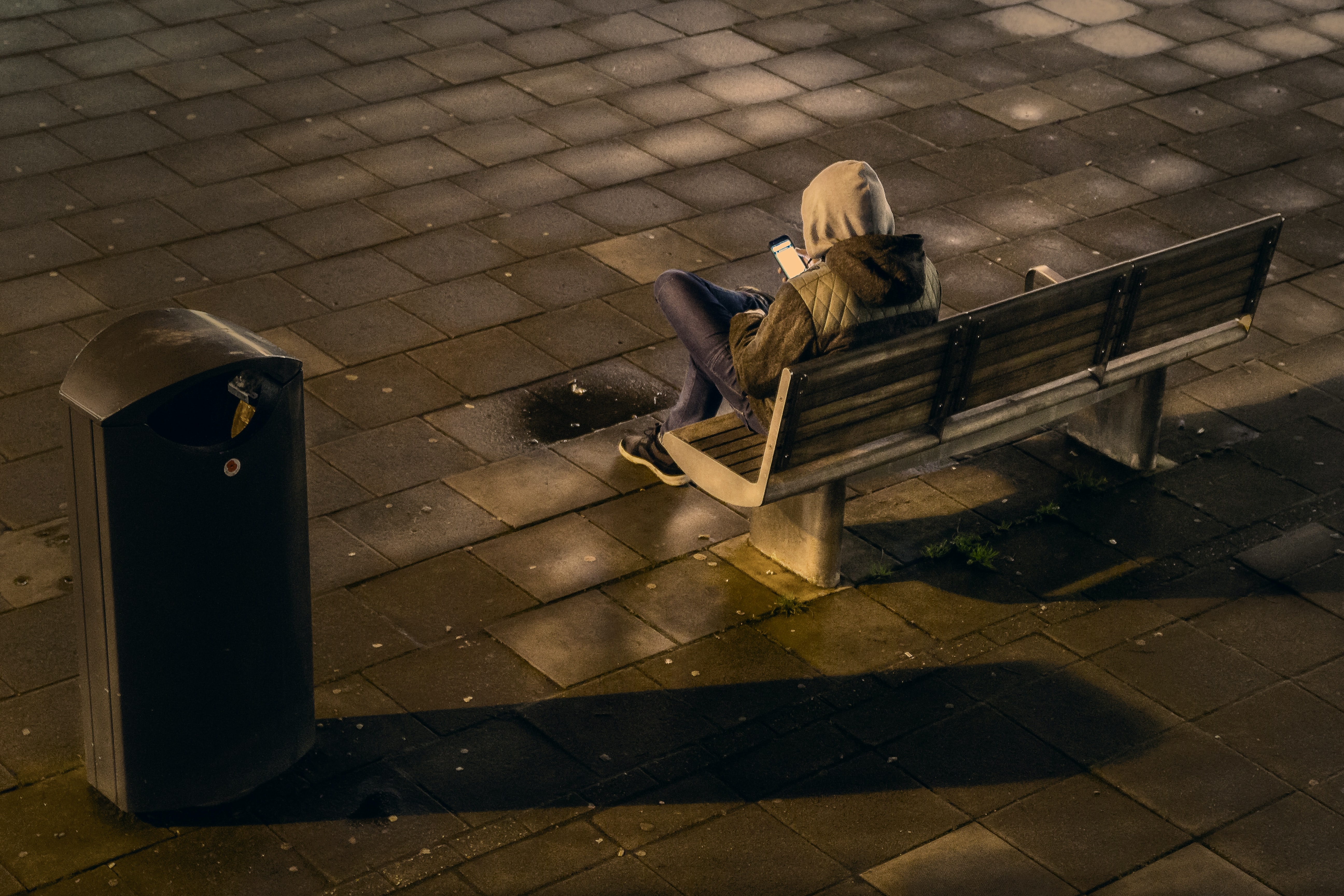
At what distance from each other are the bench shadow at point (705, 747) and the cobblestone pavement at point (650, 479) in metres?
0.02

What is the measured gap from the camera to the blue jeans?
6.30 metres

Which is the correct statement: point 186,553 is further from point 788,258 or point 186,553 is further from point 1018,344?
point 1018,344

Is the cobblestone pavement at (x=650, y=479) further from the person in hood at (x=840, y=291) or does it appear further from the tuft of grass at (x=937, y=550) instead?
the person in hood at (x=840, y=291)

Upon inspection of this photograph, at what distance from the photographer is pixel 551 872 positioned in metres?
4.91

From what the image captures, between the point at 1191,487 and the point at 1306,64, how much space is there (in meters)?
5.67

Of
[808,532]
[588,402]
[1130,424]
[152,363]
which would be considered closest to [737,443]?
[808,532]

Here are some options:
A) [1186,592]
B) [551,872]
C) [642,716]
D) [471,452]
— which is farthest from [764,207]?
[551,872]

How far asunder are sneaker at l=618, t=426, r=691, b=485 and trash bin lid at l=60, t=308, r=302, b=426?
235cm

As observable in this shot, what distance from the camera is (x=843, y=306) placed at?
18.8ft

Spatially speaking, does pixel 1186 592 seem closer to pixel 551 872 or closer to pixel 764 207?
pixel 551 872

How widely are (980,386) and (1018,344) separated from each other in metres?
0.21

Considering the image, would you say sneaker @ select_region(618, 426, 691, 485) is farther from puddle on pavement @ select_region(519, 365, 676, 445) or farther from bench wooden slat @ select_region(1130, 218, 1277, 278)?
bench wooden slat @ select_region(1130, 218, 1277, 278)

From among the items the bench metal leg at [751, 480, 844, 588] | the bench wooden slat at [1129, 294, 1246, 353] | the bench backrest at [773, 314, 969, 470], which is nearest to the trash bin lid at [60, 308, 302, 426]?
the bench backrest at [773, 314, 969, 470]

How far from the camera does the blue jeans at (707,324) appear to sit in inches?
248
